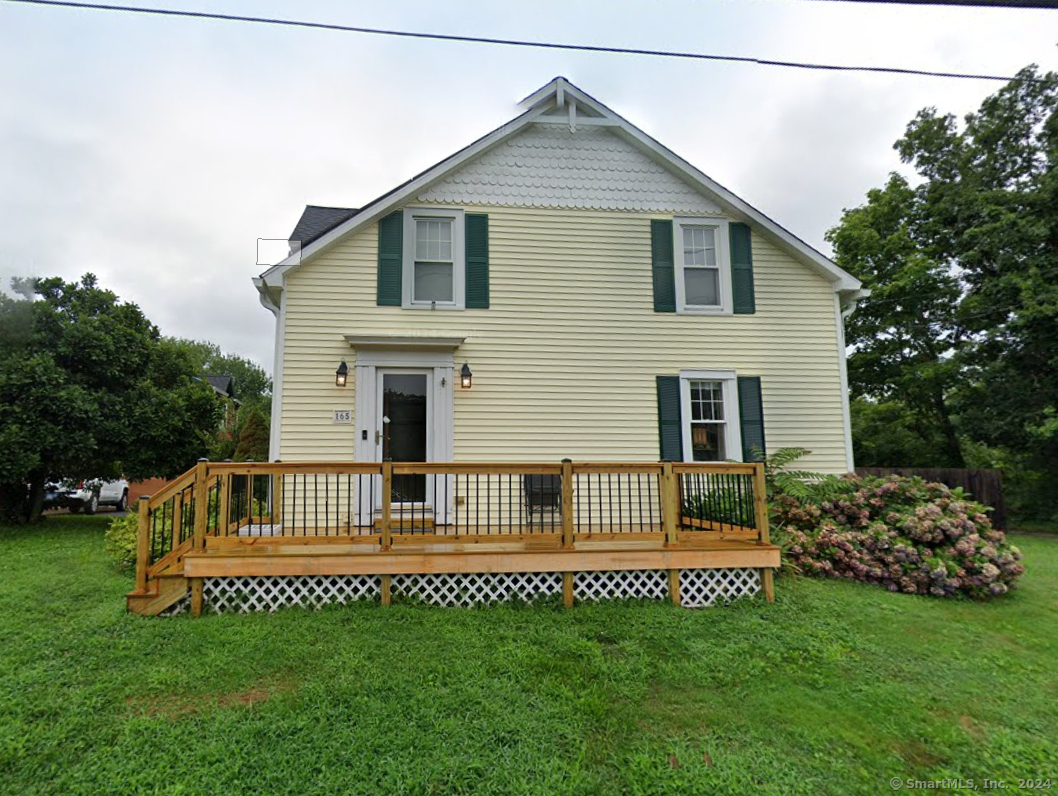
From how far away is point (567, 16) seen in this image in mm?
4387

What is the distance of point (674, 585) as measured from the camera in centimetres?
481

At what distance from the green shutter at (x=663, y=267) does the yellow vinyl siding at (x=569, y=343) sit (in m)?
0.11

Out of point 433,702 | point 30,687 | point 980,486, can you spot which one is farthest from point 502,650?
point 980,486

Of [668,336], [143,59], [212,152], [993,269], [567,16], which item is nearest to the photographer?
[567,16]

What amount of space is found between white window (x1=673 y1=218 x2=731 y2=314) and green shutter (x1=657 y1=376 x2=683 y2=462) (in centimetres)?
128

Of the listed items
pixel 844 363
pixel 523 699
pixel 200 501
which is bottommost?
pixel 523 699

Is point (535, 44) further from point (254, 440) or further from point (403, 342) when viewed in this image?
point (254, 440)

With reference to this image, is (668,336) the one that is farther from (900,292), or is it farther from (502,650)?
(900,292)

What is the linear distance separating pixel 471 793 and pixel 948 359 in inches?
677

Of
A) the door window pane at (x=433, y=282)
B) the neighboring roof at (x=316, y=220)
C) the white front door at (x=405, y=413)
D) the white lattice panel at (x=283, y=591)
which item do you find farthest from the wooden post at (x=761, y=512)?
the neighboring roof at (x=316, y=220)

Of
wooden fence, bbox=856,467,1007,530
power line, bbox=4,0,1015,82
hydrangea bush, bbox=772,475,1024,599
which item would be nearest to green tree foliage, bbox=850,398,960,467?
wooden fence, bbox=856,467,1007,530

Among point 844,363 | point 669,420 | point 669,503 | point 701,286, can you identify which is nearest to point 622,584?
point 669,503

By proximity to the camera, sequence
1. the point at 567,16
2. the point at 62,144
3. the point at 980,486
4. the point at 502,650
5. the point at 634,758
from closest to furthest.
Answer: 1. the point at 634,758
2. the point at 502,650
3. the point at 567,16
4. the point at 62,144
5. the point at 980,486

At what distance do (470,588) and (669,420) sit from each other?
3.99 m
